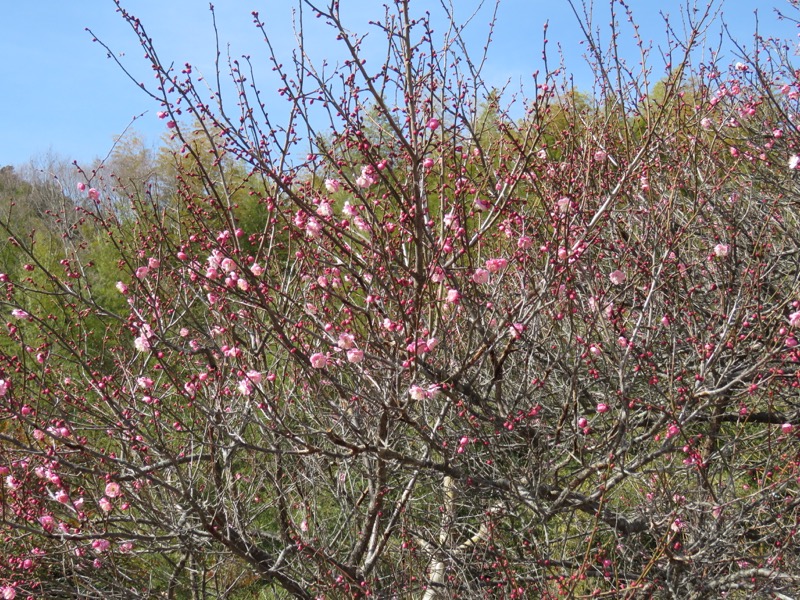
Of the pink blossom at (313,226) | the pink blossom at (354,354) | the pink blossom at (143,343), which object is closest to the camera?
the pink blossom at (354,354)

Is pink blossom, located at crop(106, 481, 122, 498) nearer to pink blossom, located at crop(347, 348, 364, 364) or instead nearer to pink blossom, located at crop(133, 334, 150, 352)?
pink blossom, located at crop(133, 334, 150, 352)

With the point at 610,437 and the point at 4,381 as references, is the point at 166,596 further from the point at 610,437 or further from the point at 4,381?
the point at 610,437

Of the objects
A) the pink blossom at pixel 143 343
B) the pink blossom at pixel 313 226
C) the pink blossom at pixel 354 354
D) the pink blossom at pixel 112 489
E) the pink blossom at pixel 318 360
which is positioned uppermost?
the pink blossom at pixel 313 226

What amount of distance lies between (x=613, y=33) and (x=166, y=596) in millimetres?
3813

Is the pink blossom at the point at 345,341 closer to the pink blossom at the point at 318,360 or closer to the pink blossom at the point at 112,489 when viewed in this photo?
Result: the pink blossom at the point at 318,360

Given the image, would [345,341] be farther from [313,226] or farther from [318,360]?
[313,226]

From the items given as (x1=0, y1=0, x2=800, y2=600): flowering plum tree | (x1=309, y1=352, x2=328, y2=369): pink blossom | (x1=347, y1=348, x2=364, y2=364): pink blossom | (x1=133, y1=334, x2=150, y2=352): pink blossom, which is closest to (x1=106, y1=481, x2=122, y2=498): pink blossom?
(x1=0, y1=0, x2=800, y2=600): flowering plum tree

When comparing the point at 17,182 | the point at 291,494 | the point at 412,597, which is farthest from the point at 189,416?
the point at 17,182

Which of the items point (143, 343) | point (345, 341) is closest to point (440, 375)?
point (345, 341)

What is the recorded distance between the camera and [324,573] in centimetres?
372

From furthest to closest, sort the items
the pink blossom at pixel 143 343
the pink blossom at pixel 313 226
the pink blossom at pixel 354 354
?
the pink blossom at pixel 143 343
the pink blossom at pixel 313 226
the pink blossom at pixel 354 354

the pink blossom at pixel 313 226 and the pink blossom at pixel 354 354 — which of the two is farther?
the pink blossom at pixel 313 226

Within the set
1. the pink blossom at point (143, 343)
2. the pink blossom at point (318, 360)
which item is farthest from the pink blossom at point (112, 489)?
the pink blossom at point (318, 360)

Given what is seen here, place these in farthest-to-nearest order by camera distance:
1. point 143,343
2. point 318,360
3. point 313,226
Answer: point 143,343 → point 313,226 → point 318,360
